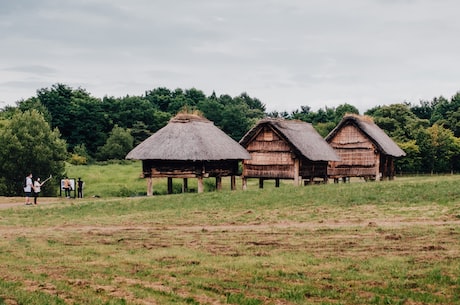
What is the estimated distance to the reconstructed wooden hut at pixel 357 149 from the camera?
46.5 m

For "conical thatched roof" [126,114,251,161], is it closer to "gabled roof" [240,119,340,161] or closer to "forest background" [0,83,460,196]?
"gabled roof" [240,119,340,161]

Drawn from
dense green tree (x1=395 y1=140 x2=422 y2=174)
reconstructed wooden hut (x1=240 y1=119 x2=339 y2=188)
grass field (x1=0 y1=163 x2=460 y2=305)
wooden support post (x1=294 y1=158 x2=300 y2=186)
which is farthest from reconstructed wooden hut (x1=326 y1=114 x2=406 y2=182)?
grass field (x1=0 y1=163 x2=460 y2=305)

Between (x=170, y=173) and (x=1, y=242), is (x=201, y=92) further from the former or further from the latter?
(x=1, y=242)

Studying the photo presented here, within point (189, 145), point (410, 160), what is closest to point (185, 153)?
point (189, 145)

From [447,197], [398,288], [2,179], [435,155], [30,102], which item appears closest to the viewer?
[398,288]

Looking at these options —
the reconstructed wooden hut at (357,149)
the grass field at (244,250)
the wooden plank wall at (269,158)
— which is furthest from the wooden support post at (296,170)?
the grass field at (244,250)

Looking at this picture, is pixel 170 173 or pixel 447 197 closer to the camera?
pixel 447 197

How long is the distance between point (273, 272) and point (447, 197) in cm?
1474

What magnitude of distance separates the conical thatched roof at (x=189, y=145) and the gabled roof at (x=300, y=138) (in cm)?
229

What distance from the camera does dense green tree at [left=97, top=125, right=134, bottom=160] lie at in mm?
70688

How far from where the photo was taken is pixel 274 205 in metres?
25.3

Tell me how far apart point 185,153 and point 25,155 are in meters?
19.4

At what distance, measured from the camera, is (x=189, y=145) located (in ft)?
114

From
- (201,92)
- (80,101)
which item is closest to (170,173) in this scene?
(80,101)
